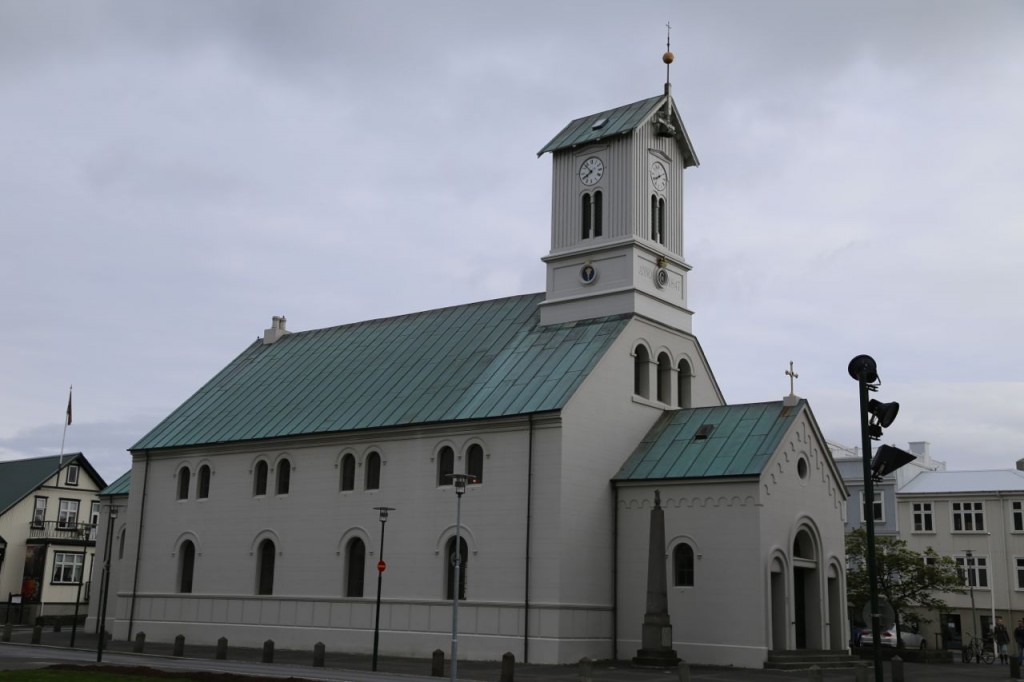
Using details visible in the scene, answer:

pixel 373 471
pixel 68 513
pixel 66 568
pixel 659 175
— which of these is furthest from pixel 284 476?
pixel 68 513

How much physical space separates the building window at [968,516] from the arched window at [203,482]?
151 ft

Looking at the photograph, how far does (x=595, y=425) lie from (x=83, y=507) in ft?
167

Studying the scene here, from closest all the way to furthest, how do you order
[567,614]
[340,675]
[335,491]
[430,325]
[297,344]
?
[340,675]
[567,614]
[335,491]
[430,325]
[297,344]

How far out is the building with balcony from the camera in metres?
68.8

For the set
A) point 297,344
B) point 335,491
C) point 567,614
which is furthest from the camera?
point 297,344

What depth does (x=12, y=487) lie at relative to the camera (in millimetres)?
73375

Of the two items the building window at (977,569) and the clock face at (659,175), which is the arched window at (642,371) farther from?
the building window at (977,569)

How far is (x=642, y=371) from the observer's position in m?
42.0

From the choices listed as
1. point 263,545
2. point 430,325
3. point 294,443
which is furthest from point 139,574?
point 430,325

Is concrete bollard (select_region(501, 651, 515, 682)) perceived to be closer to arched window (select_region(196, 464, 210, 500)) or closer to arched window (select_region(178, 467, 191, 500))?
arched window (select_region(196, 464, 210, 500))

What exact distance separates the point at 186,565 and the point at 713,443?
2478cm

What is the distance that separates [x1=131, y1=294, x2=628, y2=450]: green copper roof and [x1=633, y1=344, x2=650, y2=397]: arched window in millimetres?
1704

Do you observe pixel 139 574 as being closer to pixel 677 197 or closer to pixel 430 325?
pixel 430 325

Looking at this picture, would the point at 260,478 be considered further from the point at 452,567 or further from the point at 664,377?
the point at 664,377
